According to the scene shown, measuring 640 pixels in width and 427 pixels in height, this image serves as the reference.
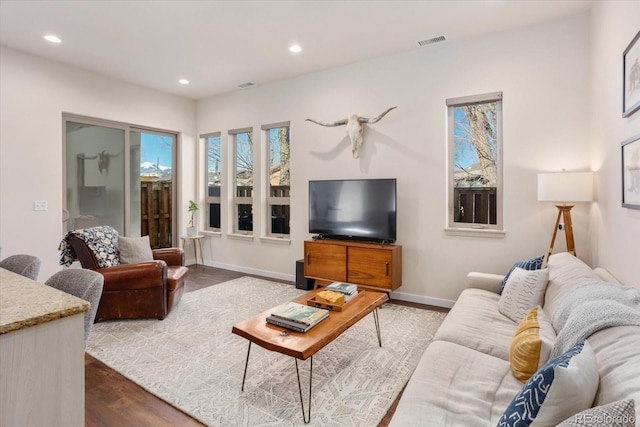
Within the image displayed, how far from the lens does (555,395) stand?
971 mm

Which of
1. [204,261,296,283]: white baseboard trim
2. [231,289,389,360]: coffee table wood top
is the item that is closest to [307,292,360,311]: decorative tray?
[231,289,389,360]: coffee table wood top

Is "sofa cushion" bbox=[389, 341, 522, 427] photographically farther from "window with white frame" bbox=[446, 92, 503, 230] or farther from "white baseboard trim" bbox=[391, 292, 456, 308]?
"window with white frame" bbox=[446, 92, 503, 230]

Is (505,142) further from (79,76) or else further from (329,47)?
(79,76)

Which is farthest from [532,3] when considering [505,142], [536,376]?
[536,376]

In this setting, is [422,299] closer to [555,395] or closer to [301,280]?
[301,280]

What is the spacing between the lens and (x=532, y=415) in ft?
3.25

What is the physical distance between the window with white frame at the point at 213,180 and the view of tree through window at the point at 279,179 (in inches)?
44.6

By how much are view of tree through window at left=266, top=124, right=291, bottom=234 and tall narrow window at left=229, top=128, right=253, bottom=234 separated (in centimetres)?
41

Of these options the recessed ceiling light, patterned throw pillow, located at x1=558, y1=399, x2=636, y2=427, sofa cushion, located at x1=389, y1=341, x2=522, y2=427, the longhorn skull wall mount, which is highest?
the recessed ceiling light

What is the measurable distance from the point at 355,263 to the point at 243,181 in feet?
8.81

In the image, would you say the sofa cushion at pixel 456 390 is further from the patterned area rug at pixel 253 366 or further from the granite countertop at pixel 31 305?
the granite countertop at pixel 31 305

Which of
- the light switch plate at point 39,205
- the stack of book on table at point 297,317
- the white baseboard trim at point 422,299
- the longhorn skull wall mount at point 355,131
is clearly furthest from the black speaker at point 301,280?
the light switch plate at point 39,205

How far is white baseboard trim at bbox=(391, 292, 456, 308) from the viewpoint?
3908 mm

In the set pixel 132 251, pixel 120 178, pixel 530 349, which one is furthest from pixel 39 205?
pixel 530 349
